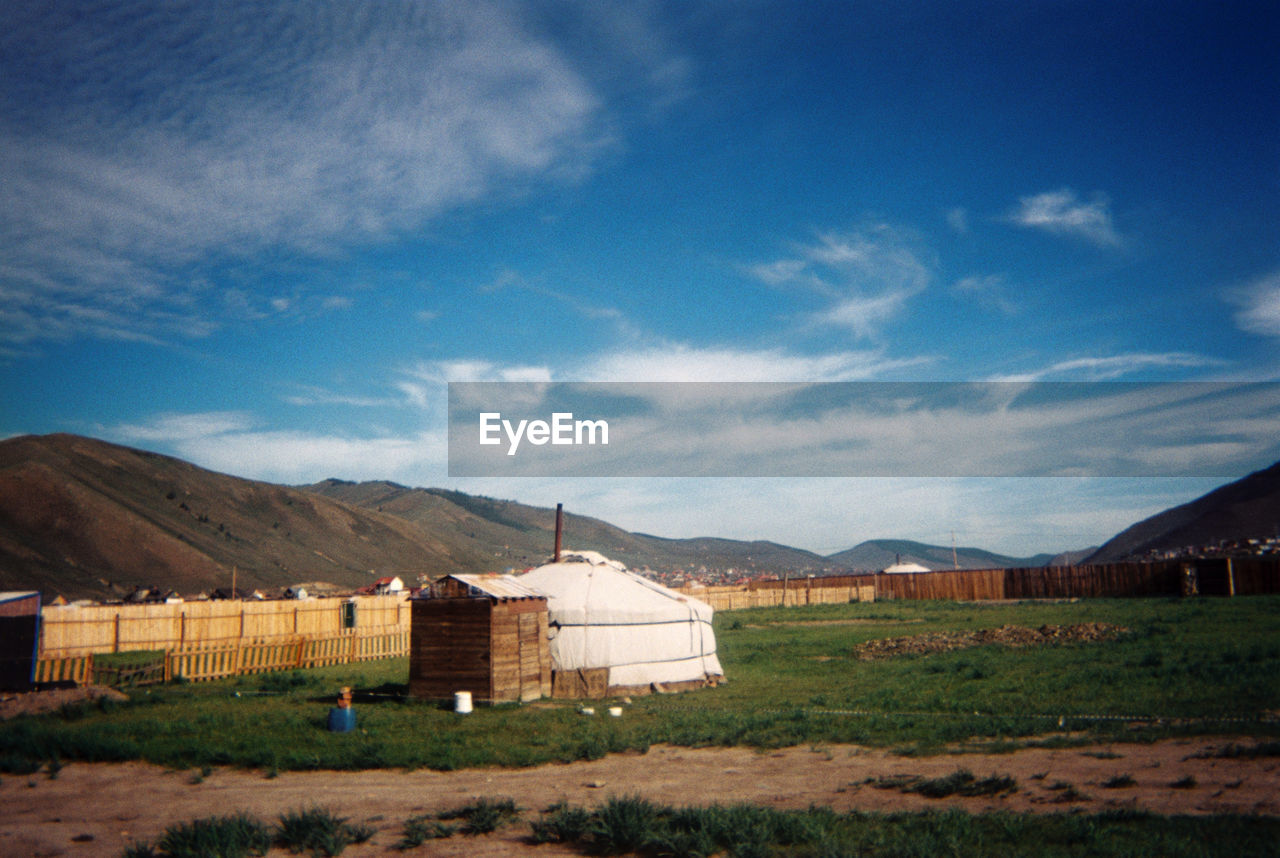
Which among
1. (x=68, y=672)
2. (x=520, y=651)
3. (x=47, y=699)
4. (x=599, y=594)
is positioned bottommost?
(x=68, y=672)

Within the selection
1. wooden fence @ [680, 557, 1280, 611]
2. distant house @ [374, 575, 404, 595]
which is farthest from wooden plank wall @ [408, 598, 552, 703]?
wooden fence @ [680, 557, 1280, 611]

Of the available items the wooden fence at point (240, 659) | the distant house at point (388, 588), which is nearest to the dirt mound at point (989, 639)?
the wooden fence at point (240, 659)

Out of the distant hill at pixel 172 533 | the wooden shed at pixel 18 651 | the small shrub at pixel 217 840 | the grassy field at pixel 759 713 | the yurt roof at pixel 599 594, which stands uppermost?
the distant hill at pixel 172 533

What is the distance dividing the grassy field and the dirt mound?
119cm

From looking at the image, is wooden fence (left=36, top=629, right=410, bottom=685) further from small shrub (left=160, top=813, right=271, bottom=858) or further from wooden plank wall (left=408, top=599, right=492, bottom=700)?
small shrub (left=160, top=813, right=271, bottom=858)

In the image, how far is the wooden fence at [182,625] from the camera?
29000 mm

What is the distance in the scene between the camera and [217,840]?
7812mm

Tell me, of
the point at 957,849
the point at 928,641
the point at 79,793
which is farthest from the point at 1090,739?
the point at 928,641

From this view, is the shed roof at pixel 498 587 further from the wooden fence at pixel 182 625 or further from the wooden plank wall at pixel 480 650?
the wooden fence at pixel 182 625

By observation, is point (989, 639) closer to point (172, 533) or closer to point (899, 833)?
point (899, 833)

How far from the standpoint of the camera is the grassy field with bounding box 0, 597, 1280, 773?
12539 mm

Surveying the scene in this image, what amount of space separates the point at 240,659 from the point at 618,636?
13.0m

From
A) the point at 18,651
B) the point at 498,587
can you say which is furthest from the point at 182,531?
the point at 498,587

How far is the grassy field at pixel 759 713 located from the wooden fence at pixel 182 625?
6.48m
